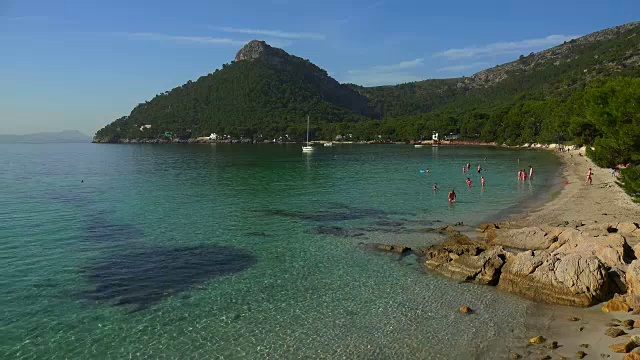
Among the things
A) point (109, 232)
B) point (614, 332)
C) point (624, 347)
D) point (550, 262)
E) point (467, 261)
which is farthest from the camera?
point (109, 232)

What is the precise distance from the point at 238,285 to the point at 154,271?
220 inches

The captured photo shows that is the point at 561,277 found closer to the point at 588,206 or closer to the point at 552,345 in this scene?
the point at 552,345

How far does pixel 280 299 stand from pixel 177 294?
16.6ft

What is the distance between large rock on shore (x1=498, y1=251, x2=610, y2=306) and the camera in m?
18.9

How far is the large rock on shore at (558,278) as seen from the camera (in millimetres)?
18922

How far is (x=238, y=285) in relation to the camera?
74.2 ft

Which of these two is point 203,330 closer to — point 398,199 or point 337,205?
point 337,205

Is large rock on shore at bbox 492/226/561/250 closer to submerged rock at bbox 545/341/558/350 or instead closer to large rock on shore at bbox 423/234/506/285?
large rock on shore at bbox 423/234/506/285

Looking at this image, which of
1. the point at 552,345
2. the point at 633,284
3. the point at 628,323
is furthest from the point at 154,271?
the point at 633,284

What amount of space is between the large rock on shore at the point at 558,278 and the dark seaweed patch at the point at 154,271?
1450 cm

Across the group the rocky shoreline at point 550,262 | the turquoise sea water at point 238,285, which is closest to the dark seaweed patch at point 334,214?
the turquoise sea water at point 238,285

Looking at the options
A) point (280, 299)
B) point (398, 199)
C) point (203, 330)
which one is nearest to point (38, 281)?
point (203, 330)

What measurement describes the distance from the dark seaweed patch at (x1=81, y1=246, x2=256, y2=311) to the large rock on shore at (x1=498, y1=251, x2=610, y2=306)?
47.6 feet

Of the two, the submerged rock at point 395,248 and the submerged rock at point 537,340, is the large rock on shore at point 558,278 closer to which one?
the submerged rock at point 537,340
